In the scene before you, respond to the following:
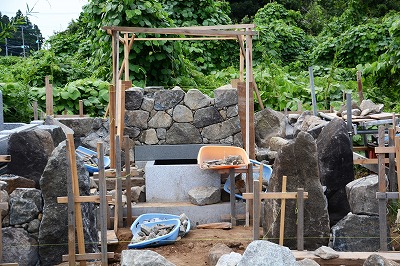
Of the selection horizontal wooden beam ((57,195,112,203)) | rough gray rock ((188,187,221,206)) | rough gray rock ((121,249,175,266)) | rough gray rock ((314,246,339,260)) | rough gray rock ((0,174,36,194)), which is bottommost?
rough gray rock ((314,246,339,260))

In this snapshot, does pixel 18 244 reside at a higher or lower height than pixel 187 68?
lower

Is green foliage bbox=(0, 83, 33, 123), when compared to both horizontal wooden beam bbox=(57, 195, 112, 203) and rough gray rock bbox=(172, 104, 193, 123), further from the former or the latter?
horizontal wooden beam bbox=(57, 195, 112, 203)

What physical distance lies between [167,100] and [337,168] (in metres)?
3.40

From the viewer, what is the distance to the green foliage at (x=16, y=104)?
11.6 meters

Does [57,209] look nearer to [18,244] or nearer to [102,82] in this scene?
[18,244]

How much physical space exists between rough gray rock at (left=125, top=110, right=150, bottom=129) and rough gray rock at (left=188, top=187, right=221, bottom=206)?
6.01 feet

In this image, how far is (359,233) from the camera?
6.78 m

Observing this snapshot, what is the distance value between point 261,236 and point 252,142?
97.6 inches

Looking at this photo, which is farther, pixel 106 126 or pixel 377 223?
pixel 106 126

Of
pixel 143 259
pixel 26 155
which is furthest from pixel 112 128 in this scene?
pixel 143 259

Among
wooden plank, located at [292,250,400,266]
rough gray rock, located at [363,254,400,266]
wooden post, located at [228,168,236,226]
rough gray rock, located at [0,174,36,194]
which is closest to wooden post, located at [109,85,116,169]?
wooden post, located at [228,168,236,226]

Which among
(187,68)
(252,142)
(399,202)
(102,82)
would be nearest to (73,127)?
(102,82)

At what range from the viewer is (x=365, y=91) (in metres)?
14.3

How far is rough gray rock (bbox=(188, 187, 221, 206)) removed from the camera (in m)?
8.53
